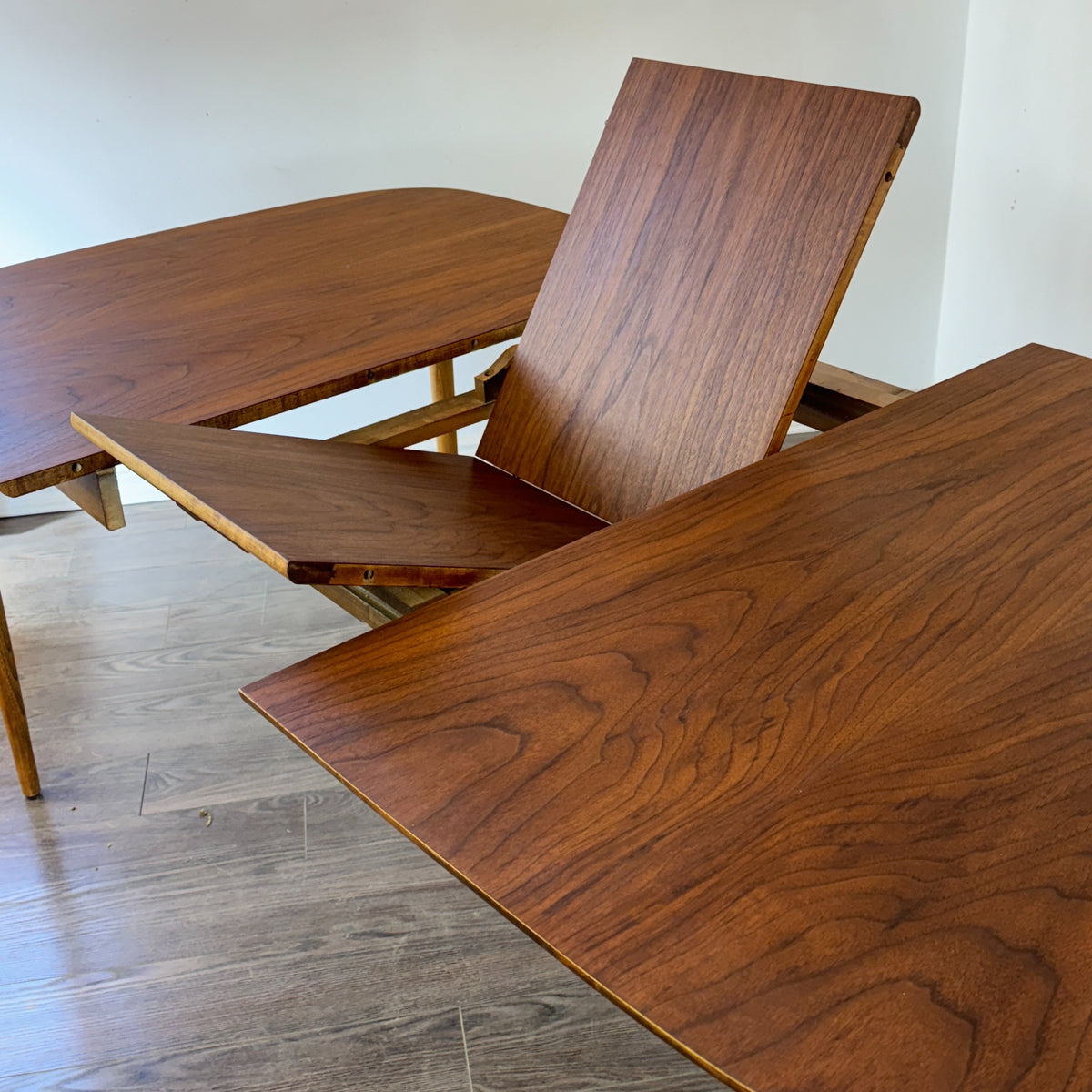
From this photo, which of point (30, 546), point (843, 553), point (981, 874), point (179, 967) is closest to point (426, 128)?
point (30, 546)

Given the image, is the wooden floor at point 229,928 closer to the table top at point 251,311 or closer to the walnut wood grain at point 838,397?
the table top at point 251,311

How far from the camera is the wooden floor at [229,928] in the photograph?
1394mm

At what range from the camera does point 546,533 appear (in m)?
1.35

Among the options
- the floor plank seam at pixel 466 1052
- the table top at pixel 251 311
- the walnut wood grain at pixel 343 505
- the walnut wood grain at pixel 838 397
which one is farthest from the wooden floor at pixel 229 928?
the walnut wood grain at pixel 838 397

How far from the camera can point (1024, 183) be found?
2719mm

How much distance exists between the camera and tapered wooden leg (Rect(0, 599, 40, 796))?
5.56ft

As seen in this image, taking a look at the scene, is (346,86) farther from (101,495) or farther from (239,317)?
(101,495)

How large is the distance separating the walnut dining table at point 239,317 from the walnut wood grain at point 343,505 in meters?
0.14

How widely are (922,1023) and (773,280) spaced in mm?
891

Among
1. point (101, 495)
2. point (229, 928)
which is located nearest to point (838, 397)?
point (101, 495)

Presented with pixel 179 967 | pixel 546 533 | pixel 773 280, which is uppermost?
pixel 773 280

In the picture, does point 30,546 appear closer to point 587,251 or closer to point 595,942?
point 587,251

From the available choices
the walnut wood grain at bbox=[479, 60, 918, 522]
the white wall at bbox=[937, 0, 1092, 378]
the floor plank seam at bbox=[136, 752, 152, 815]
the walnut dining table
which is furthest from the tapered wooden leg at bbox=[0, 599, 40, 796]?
the white wall at bbox=[937, 0, 1092, 378]

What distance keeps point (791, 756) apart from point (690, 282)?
0.77m
